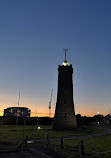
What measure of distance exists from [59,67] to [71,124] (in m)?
14.9

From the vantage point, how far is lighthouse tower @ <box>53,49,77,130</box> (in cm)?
3847

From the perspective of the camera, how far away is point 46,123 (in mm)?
68500

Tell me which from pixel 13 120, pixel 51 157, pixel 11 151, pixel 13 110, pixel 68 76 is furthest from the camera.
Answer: pixel 13 110

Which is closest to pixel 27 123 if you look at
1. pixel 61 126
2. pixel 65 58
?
pixel 61 126

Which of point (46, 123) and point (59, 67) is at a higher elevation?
point (59, 67)

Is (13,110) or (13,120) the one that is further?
(13,110)

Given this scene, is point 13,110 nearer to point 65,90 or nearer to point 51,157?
point 65,90

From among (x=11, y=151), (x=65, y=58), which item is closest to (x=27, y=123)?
(x=65, y=58)

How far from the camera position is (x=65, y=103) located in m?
39.1

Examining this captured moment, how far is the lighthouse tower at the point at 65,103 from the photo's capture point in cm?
3847

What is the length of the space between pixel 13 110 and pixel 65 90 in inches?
5338

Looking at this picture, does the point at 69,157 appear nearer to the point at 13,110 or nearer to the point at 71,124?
the point at 71,124

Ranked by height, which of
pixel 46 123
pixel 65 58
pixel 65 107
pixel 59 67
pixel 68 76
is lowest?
pixel 46 123

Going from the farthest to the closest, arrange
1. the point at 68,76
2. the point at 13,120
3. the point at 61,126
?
the point at 13,120 → the point at 68,76 → the point at 61,126
